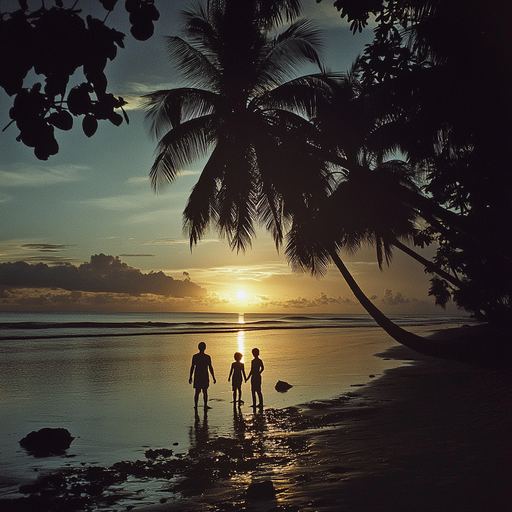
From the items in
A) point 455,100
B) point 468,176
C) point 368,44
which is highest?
point 368,44

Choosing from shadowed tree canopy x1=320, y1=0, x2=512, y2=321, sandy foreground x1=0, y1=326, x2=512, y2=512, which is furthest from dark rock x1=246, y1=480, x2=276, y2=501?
shadowed tree canopy x1=320, y1=0, x2=512, y2=321

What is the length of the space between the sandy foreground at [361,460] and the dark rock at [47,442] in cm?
196

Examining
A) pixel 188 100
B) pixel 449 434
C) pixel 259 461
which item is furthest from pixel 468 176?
pixel 188 100

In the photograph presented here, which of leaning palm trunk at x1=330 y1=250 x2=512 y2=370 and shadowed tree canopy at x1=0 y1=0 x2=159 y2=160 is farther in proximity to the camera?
leaning palm trunk at x1=330 y1=250 x2=512 y2=370

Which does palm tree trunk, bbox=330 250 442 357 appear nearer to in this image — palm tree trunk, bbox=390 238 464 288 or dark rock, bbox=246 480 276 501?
palm tree trunk, bbox=390 238 464 288

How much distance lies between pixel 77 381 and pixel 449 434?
1200cm

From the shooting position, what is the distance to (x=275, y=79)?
14.2m

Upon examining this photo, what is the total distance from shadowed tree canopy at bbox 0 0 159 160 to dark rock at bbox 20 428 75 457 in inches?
260

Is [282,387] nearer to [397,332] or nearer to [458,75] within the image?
[397,332]

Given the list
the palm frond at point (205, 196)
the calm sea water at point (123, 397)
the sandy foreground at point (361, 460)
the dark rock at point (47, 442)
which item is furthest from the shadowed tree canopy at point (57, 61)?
the palm frond at point (205, 196)

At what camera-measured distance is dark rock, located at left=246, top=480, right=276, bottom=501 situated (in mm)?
5363

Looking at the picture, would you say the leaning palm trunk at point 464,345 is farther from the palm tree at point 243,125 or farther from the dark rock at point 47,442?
the dark rock at point 47,442

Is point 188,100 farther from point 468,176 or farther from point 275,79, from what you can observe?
point 468,176

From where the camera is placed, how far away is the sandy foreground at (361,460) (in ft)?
16.6
